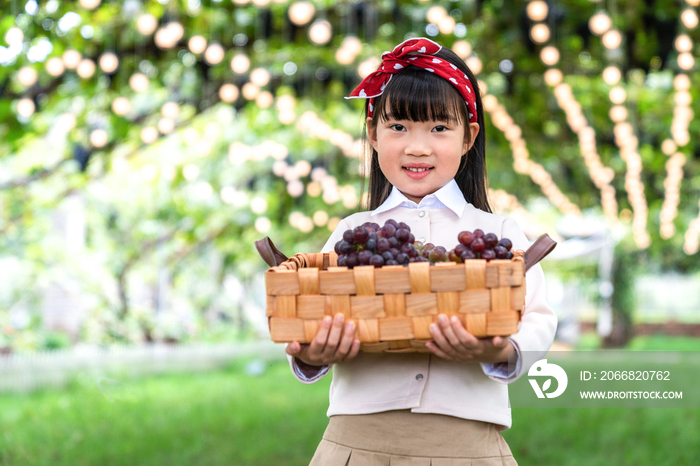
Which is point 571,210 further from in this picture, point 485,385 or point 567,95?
point 485,385

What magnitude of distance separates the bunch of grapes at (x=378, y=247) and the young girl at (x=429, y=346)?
0.12 metres

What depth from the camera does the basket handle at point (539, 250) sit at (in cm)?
116

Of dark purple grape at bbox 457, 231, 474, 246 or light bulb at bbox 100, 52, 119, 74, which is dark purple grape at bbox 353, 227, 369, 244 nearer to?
dark purple grape at bbox 457, 231, 474, 246

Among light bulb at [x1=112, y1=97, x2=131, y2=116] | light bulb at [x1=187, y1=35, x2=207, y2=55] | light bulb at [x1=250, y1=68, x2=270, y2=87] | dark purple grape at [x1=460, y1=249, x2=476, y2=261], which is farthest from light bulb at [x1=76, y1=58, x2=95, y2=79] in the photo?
dark purple grape at [x1=460, y1=249, x2=476, y2=261]

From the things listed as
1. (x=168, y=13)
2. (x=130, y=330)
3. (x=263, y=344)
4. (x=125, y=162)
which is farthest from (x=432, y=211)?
(x=263, y=344)

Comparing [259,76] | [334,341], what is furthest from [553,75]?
[334,341]

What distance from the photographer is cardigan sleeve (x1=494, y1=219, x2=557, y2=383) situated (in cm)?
116

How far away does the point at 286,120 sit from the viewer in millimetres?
5434

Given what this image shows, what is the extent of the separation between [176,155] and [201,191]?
0.95 meters

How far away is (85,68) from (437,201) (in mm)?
3558

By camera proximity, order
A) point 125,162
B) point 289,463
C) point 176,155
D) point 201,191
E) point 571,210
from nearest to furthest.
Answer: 1. point 289,463
2. point 125,162
3. point 176,155
4. point 201,191
5. point 571,210

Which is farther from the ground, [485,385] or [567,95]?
[567,95]

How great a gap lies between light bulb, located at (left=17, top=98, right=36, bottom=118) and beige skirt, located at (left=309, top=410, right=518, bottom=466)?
3775 mm

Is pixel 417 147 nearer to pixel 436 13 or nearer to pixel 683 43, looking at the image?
pixel 436 13
